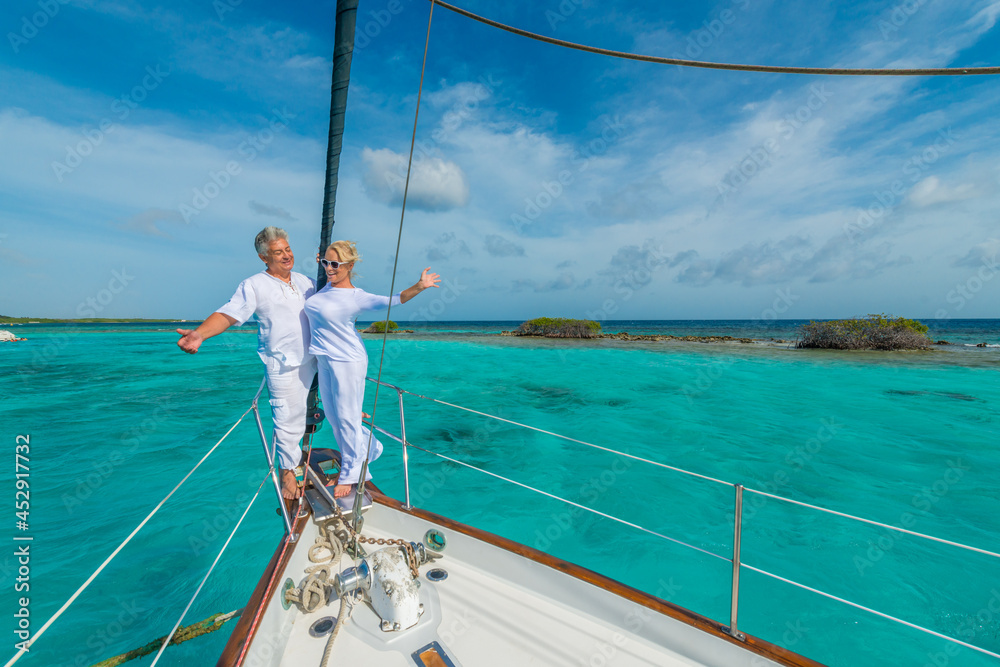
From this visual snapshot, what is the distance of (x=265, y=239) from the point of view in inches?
96.0

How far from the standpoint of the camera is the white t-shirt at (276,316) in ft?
7.59

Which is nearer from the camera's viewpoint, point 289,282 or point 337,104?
point 337,104

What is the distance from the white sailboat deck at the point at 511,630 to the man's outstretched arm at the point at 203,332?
116cm

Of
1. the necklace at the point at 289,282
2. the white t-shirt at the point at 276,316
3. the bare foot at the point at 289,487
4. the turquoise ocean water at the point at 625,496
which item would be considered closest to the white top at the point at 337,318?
the white t-shirt at the point at 276,316

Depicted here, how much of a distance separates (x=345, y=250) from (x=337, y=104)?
759 millimetres

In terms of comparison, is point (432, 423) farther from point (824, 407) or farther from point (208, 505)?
point (824, 407)

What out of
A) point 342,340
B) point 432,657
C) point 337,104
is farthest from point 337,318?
point 432,657

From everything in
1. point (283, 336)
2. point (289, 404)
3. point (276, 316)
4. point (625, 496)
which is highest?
point (276, 316)

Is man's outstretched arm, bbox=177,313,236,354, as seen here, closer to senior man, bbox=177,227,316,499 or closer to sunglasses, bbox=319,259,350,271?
senior man, bbox=177,227,316,499

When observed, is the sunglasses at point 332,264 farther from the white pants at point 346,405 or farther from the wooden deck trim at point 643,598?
the wooden deck trim at point 643,598

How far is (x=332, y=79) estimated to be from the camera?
2051 millimetres

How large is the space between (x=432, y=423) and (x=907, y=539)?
21.7ft

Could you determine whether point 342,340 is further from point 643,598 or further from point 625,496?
point 625,496

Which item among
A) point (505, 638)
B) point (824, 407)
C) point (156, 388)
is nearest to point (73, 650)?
point (505, 638)
